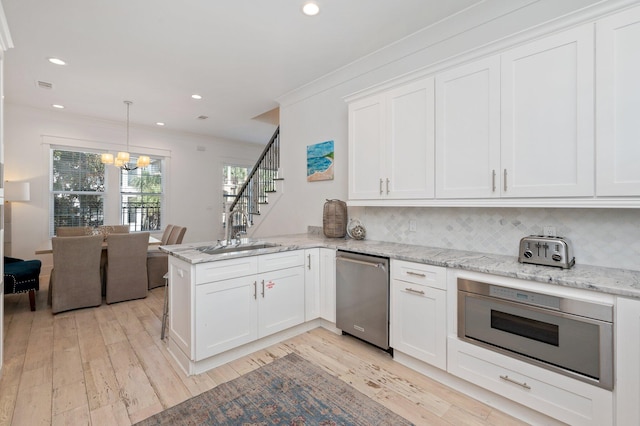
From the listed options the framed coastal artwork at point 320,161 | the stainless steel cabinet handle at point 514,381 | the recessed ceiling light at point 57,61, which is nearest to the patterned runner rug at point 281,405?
the stainless steel cabinet handle at point 514,381

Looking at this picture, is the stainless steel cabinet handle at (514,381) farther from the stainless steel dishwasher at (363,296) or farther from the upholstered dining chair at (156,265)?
the upholstered dining chair at (156,265)

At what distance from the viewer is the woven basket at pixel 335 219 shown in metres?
3.36

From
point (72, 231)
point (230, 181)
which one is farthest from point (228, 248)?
point (230, 181)

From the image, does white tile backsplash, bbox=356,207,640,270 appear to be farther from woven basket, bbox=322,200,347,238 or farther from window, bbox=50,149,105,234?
window, bbox=50,149,105,234

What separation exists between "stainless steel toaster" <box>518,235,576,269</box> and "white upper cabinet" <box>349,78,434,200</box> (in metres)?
0.77

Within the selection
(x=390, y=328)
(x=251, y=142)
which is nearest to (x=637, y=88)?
(x=390, y=328)

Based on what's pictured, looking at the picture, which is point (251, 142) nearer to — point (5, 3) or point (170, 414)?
point (5, 3)

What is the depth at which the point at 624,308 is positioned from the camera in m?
1.46

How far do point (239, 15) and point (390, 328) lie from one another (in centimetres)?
302

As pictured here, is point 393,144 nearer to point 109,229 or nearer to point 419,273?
point 419,273

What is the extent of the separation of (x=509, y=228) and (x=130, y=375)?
125 inches

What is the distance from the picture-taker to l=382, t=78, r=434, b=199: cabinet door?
2473 millimetres

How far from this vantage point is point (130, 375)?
2268 mm

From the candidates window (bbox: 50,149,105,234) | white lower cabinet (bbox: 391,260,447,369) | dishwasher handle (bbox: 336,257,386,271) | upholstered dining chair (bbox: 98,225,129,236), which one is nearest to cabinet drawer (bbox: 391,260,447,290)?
white lower cabinet (bbox: 391,260,447,369)
